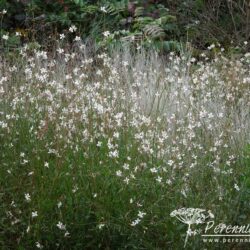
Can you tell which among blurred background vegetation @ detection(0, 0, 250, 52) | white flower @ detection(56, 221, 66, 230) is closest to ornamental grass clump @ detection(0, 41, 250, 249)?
white flower @ detection(56, 221, 66, 230)

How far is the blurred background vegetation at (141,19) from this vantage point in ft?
23.6

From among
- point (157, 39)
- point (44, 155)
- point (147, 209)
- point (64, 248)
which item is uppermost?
point (157, 39)

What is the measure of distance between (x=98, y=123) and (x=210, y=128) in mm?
722

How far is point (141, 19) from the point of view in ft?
24.1

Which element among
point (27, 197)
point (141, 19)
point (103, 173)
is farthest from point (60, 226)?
point (141, 19)

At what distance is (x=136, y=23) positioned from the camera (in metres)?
7.56

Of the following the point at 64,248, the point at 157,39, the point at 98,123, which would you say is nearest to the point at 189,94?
the point at 98,123

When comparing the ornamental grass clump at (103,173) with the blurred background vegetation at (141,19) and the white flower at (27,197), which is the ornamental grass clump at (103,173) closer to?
the white flower at (27,197)

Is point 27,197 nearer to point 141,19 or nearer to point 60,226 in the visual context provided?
point 60,226

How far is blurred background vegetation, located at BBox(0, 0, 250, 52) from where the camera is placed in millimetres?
7179

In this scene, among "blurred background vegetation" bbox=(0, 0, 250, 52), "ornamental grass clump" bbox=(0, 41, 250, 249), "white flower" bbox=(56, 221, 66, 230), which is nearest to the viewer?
"white flower" bbox=(56, 221, 66, 230)

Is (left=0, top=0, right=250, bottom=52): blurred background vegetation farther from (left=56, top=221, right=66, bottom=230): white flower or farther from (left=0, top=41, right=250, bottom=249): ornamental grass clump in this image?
(left=56, top=221, right=66, bottom=230): white flower

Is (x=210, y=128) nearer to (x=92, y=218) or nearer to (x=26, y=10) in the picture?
(x=92, y=218)

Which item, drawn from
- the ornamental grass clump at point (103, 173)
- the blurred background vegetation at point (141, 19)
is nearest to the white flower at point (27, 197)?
the ornamental grass clump at point (103, 173)
